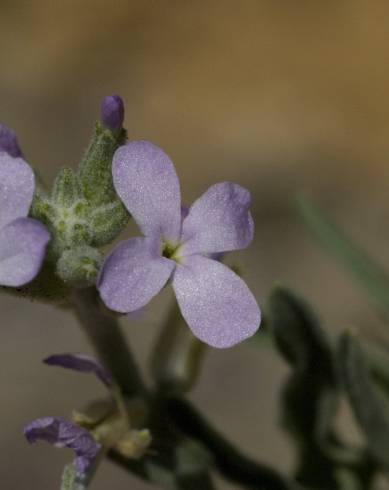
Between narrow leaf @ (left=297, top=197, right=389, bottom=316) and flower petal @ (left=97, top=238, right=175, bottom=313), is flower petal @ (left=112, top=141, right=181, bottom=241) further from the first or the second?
narrow leaf @ (left=297, top=197, right=389, bottom=316)

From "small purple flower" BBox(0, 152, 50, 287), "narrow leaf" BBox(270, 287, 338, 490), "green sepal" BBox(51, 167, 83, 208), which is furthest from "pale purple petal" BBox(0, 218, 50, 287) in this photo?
"narrow leaf" BBox(270, 287, 338, 490)

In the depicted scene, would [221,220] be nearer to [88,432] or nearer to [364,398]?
[88,432]

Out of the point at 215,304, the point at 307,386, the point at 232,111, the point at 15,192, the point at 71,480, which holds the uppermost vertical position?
the point at 15,192

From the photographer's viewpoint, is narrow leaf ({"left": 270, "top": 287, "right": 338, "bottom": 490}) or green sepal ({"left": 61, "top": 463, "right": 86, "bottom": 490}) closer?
green sepal ({"left": 61, "top": 463, "right": 86, "bottom": 490})

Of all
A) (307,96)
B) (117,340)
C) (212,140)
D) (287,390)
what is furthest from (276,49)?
(117,340)

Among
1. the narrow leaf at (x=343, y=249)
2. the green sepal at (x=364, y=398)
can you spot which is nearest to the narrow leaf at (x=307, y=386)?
the green sepal at (x=364, y=398)

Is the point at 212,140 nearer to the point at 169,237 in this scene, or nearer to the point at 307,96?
the point at 307,96

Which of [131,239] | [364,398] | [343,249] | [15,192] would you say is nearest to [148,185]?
[131,239]
